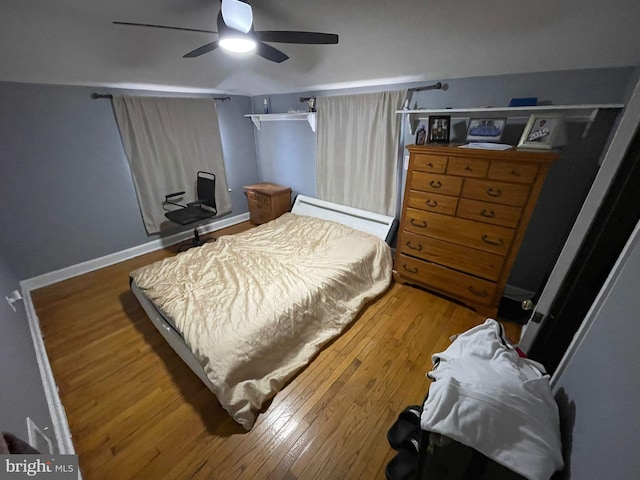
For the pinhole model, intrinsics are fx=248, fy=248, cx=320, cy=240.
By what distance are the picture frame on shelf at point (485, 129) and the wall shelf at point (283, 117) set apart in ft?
6.11

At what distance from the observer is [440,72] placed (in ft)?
7.17

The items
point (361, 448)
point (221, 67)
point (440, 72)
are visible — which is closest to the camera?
point (361, 448)

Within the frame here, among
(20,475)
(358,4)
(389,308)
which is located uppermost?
(358,4)

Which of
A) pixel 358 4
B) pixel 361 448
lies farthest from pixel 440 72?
pixel 361 448

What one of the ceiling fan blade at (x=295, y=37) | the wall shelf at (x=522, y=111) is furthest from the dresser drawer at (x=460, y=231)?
the ceiling fan blade at (x=295, y=37)

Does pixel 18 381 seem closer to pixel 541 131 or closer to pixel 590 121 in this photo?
pixel 541 131

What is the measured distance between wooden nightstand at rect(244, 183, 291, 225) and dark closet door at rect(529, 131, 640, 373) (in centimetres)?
336

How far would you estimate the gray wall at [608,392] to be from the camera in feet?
1.85

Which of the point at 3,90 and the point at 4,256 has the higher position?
the point at 3,90

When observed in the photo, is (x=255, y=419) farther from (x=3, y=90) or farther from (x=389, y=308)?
(x=3, y=90)

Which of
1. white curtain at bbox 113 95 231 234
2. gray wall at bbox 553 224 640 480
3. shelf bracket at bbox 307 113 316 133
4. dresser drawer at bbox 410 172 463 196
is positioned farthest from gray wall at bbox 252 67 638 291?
white curtain at bbox 113 95 231 234

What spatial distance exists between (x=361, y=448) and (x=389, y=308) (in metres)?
1.20

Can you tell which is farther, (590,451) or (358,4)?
(358,4)

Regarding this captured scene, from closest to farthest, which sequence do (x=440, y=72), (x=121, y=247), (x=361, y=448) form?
(x=361, y=448), (x=440, y=72), (x=121, y=247)
